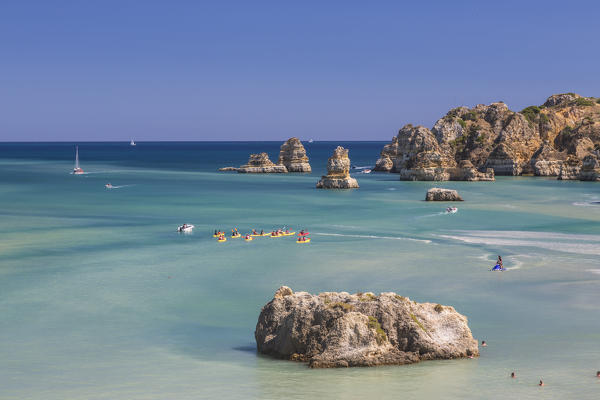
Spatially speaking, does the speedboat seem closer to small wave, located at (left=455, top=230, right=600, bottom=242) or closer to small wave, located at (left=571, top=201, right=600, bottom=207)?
small wave, located at (left=455, top=230, right=600, bottom=242)

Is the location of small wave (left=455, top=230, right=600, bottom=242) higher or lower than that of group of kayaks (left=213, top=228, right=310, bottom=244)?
higher

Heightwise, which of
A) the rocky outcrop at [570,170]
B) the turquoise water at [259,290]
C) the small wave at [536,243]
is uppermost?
the rocky outcrop at [570,170]


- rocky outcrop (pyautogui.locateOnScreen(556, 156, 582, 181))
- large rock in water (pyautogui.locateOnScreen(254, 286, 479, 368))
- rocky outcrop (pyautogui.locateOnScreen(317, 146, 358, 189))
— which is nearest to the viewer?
A: large rock in water (pyautogui.locateOnScreen(254, 286, 479, 368))

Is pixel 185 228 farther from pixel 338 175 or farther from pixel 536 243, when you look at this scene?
pixel 338 175

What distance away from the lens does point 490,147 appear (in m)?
189

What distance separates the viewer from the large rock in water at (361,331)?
26.7 meters

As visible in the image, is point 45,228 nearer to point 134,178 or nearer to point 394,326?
point 394,326

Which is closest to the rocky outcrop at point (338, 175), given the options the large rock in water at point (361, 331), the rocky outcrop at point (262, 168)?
the rocky outcrop at point (262, 168)

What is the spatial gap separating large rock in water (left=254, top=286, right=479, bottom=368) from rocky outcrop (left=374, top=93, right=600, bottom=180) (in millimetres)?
127785

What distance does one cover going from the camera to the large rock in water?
2670 centimetres

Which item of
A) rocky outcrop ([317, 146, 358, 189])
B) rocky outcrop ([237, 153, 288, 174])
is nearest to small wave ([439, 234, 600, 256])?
rocky outcrop ([317, 146, 358, 189])

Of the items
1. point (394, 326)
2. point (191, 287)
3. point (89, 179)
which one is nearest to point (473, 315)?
point (394, 326)

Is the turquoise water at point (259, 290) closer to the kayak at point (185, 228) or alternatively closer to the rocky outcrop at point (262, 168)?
the kayak at point (185, 228)

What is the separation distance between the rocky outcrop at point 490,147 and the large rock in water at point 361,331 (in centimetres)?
12779
